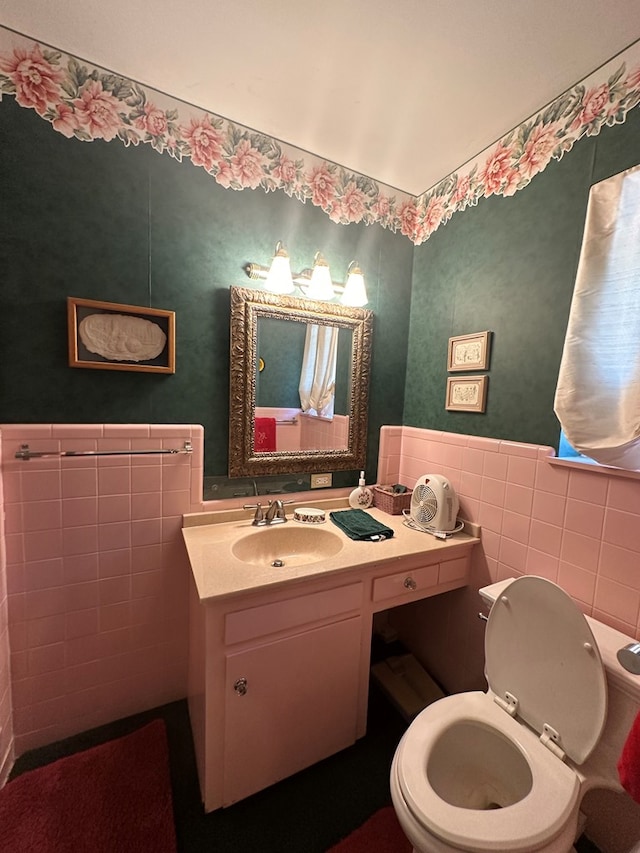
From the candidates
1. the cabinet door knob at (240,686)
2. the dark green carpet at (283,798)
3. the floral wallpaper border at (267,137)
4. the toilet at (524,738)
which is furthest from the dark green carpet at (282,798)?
the floral wallpaper border at (267,137)

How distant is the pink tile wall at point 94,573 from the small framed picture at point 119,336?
0.24 meters

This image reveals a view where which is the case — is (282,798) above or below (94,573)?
below

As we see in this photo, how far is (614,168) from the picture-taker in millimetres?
1073

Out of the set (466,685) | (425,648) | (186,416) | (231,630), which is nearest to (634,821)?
(466,685)

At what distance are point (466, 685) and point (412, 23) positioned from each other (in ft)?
8.00

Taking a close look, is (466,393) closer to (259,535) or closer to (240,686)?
(259,535)

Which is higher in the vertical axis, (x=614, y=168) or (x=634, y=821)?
(x=614, y=168)

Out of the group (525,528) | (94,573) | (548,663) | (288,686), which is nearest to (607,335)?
(525,528)

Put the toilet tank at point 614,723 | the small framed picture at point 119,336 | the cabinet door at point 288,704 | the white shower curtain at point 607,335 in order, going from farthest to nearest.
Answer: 1. the small framed picture at point 119,336
2. the cabinet door at point 288,704
3. the white shower curtain at point 607,335
4. the toilet tank at point 614,723

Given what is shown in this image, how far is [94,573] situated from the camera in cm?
135

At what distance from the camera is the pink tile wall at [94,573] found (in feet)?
4.08

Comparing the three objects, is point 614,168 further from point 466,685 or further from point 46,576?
point 46,576

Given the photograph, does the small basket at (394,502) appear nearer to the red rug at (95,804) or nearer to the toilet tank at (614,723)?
the toilet tank at (614,723)

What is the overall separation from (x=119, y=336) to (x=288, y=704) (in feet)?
4.81
